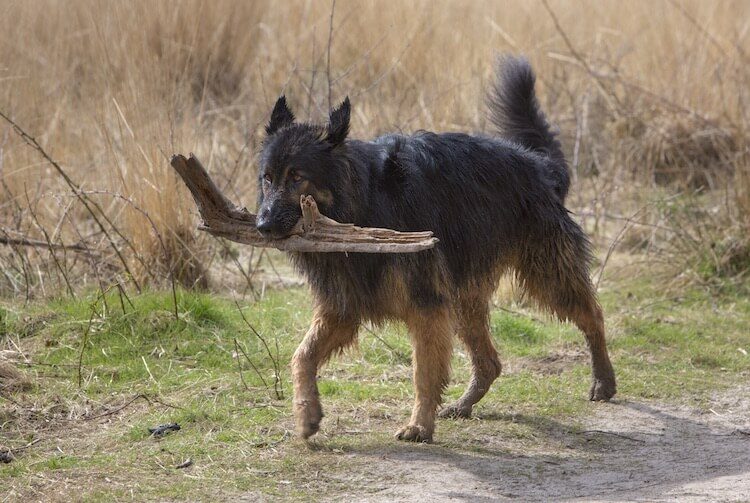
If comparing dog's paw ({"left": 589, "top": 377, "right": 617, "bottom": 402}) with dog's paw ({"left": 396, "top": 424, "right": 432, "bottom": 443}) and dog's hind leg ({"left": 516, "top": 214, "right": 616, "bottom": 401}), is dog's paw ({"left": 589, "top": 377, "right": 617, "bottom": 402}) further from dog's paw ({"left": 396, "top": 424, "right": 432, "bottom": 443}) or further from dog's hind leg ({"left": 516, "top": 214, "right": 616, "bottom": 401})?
dog's paw ({"left": 396, "top": 424, "right": 432, "bottom": 443})

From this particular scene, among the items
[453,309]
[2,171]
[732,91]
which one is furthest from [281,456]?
[732,91]

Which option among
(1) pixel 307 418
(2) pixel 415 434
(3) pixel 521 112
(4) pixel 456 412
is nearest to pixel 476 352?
(4) pixel 456 412

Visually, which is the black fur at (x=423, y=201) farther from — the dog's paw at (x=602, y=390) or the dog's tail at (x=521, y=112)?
the dog's paw at (x=602, y=390)

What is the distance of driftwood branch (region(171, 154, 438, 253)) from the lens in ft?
15.6

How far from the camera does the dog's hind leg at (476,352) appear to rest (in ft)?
19.9

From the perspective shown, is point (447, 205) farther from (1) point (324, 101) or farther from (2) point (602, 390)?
(1) point (324, 101)

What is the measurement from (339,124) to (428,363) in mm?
1330

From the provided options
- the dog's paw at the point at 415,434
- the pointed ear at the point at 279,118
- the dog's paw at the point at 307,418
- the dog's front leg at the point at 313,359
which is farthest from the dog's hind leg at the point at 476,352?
the pointed ear at the point at 279,118

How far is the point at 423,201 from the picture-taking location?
5.53m

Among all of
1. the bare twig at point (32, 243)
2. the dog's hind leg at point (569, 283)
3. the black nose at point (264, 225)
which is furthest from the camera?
the bare twig at point (32, 243)

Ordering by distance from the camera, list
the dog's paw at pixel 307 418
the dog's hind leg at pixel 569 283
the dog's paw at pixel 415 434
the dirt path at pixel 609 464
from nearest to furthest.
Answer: the dirt path at pixel 609 464 < the dog's paw at pixel 307 418 < the dog's paw at pixel 415 434 < the dog's hind leg at pixel 569 283

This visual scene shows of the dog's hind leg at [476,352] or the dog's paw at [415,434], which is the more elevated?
the dog's hind leg at [476,352]

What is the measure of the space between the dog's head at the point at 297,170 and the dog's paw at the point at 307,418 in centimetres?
93

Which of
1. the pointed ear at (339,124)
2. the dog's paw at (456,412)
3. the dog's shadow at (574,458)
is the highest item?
the pointed ear at (339,124)
